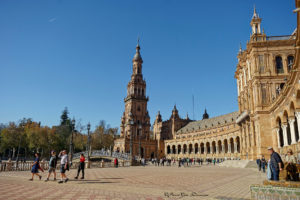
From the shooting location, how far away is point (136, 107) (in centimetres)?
8900

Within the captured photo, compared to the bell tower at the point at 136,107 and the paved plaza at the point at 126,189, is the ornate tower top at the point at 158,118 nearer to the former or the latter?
the bell tower at the point at 136,107

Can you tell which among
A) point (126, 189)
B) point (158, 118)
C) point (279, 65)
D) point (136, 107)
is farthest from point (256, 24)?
point (158, 118)

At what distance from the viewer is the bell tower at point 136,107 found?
86438 mm

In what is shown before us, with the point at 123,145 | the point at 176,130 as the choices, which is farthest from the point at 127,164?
the point at 176,130

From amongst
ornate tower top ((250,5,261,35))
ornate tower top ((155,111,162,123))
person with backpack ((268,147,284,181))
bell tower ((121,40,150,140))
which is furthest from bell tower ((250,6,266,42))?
ornate tower top ((155,111,162,123))

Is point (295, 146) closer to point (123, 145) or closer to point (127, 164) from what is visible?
point (127, 164)

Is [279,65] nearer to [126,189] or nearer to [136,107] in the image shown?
[126,189]

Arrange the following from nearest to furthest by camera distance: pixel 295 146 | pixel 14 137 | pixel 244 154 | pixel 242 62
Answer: pixel 295 146
pixel 244 154
pixel 242 62
pixel 14 137

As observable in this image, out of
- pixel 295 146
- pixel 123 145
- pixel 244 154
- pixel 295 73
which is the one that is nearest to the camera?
pixel 295 73

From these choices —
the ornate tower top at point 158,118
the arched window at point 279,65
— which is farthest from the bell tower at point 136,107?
the arched window at point 279,65

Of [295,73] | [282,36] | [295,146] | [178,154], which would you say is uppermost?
[282,36]

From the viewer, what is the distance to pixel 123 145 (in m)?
79.4

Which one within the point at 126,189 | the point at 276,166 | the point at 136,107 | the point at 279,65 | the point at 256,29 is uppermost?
the point at 256,29

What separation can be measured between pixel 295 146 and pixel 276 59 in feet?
54.5
